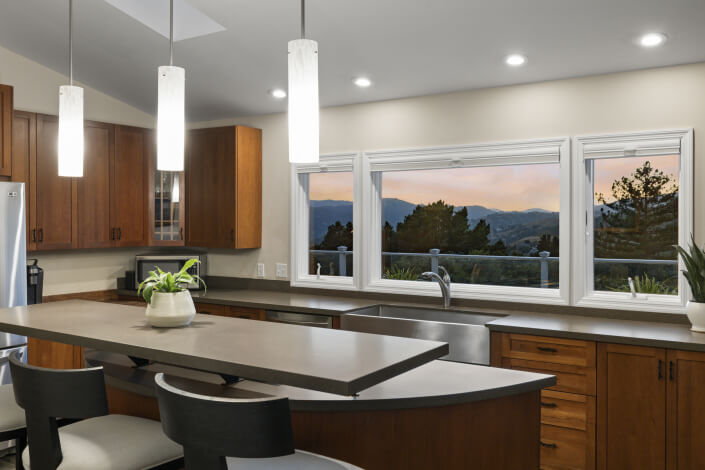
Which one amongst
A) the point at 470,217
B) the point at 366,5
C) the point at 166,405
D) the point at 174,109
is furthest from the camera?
the point at 470,217

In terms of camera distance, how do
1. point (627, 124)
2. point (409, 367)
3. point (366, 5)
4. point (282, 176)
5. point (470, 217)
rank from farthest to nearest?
point (282, 176)
point (470, 217)
point (627, 124)
point (366, 5)
point (409, 367)

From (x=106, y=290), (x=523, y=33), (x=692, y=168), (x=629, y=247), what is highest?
(x=523, y=33)

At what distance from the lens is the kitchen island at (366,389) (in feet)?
5.29

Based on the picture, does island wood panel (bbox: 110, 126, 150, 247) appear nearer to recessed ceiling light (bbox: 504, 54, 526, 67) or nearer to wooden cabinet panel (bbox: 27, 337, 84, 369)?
wooden cabinet panel (bbox: 27, 337, 84, 369)

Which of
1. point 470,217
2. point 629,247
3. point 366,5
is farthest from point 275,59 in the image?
point 629,247

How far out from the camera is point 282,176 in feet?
15.6

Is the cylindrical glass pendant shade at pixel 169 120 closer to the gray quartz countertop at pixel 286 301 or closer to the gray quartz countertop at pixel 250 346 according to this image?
the gray quartz countertop at pixel 250 346

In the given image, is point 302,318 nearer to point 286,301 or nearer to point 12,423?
point 286,301

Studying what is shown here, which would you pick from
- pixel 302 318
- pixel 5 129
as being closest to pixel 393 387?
pixel 302 318

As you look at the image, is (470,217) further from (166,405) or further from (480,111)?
(166,405)

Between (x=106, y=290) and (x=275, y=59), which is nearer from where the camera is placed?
(x=275, y=59)

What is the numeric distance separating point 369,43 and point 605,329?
2098 mm

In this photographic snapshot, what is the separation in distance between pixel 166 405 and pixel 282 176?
3.51 m

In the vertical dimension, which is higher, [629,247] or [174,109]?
[174,109]
